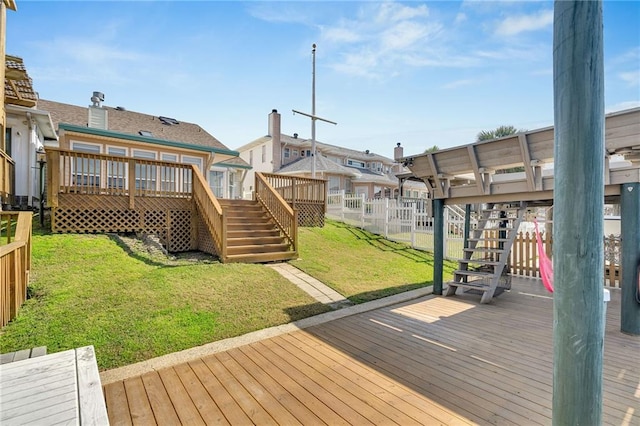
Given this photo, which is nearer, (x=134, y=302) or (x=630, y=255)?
(x=630, y=255)

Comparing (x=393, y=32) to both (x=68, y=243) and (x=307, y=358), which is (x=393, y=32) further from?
(x=68, y=243)

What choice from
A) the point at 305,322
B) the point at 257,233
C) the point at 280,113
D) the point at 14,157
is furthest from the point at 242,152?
the point at 305,322

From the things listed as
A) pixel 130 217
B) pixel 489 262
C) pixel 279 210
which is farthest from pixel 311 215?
pixel 489 262

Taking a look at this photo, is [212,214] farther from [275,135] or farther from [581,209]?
[275,135]

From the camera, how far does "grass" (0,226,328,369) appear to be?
3685 mm

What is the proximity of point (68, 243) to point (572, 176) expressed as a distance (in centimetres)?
861

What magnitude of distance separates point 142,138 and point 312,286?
32.9 feet

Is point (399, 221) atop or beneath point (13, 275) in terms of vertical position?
atop

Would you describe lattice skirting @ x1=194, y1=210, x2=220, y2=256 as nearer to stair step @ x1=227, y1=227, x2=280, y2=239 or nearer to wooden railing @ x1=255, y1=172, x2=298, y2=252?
stair step @ x1=227, y1=227, x2=280, y2=239

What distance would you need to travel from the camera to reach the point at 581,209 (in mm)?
1226

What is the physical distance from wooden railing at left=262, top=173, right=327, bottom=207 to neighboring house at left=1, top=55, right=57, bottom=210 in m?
7.57

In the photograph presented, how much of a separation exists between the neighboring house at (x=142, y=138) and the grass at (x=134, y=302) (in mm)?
3838

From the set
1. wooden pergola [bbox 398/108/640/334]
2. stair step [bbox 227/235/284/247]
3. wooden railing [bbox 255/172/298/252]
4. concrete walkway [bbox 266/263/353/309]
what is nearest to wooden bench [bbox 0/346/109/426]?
concrete walkway [bbox 266/263/353/309]

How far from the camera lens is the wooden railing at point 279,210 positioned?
8.43 metres
